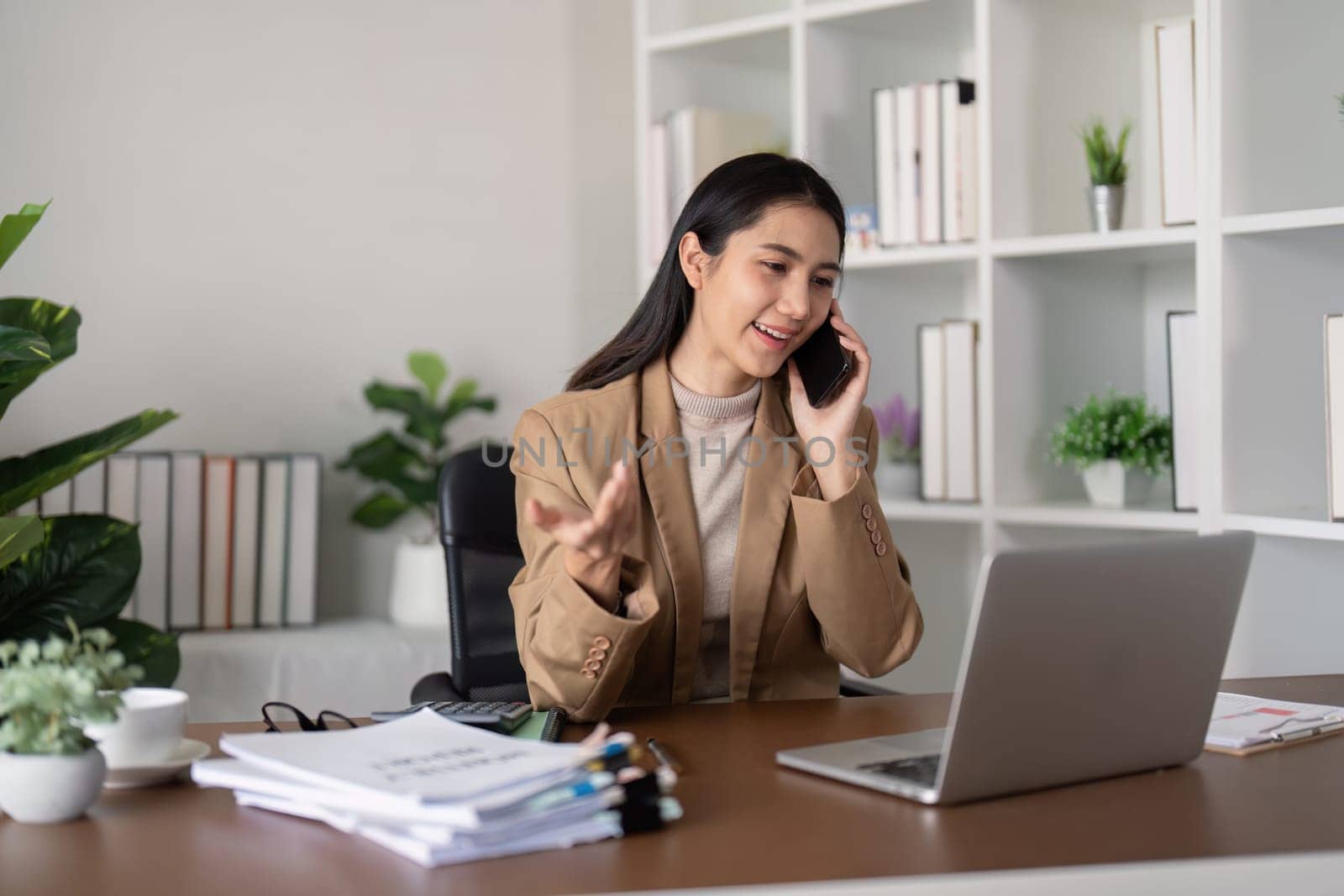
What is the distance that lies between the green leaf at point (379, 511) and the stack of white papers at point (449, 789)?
1.75 m

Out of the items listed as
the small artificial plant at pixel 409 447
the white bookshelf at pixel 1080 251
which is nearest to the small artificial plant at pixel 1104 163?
the white bookshelf at pixel 1080 251

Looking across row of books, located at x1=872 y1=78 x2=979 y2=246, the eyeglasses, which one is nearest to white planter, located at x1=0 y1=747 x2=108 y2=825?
the eyeglasses

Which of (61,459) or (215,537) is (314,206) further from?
(61,459)

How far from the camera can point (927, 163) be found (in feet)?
8.73

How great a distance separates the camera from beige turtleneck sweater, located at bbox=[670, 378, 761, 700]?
1888mm

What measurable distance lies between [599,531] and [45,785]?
0.55m

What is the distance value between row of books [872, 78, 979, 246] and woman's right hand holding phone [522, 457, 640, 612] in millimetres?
1374

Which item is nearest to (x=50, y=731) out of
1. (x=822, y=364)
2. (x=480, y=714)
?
(x=480, y=714)

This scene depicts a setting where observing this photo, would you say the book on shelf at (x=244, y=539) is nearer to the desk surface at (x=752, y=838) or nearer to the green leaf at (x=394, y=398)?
the green leaf at (x=394, y=398)

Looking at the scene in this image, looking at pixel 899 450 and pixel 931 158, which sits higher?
pixel 931 158

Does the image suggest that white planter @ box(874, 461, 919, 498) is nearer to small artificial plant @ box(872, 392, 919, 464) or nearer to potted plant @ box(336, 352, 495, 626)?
small artificial plant @ box(872, 392, 919, 464)

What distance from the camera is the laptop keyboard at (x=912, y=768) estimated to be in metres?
1.16

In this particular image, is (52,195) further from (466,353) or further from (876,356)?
(876,356)
